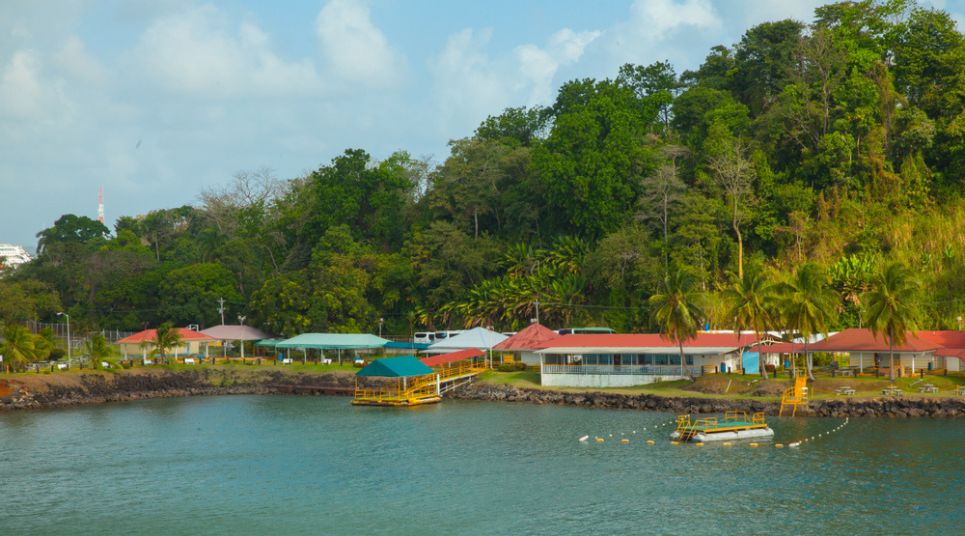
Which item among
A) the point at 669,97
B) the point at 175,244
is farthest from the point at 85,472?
the point at 175,244

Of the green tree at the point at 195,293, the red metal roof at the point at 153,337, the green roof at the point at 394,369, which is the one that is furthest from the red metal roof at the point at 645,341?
the green tree at the point at 195,293

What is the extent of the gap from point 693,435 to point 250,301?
2616 inches

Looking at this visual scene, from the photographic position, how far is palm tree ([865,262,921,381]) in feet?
197

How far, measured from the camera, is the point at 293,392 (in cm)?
8525

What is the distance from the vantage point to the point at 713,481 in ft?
142

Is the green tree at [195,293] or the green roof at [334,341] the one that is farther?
the green tree at [195,293]

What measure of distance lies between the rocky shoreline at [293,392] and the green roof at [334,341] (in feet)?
12.2

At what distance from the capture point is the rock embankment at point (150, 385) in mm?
75562

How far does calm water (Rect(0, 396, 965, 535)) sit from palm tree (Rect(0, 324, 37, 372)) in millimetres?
14433

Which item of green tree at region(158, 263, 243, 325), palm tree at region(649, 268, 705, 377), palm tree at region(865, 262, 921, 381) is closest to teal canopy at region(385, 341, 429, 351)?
green tree at region(158, 263, 243, 325)

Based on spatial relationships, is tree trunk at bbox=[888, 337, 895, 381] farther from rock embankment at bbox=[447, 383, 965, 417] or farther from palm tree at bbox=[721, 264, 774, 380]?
palm tree at bbox=[721, 264, 774, 380]

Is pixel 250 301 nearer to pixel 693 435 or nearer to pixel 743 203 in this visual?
pixel 743 203

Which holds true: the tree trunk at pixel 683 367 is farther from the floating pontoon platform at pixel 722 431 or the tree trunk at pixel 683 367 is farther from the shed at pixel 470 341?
the shed at pixel 470 341

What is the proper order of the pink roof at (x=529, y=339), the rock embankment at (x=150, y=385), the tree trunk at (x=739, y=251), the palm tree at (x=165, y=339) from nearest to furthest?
the rock embankment at (x=150, y=385)
the pink roof at (x=529, y=339)
the tree trunk at (x=739, y=251)
the palm tree at (x=165, y=339)
